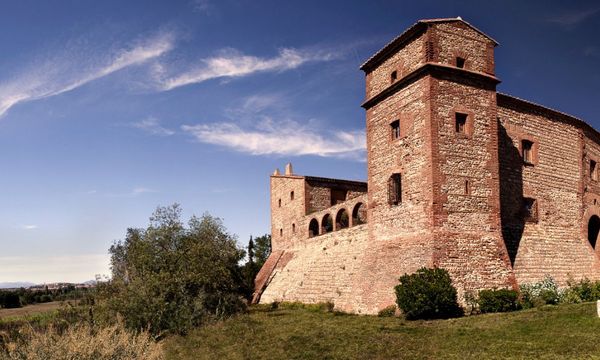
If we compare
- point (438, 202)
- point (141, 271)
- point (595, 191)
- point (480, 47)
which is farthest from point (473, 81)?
point (141, 271)

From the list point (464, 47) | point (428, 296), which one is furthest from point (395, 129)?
point (428, 296)

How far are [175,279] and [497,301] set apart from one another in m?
13.5

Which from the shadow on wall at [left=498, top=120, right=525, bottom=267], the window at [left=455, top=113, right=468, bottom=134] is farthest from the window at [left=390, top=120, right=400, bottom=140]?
the shadow on wall at [left=498, top=120, right=525, bottom=267]

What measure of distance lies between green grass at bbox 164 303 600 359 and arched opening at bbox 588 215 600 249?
14606mm

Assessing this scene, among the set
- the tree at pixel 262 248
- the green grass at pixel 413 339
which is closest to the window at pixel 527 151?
the green grass at pixel 413 339

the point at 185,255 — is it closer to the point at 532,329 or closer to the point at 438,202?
the point at 438,202

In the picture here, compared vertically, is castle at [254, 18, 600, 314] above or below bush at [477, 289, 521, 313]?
above

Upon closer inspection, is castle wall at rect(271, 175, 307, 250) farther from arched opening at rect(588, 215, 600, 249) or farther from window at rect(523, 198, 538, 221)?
arched opening at rect(588, 215, 600, 249)

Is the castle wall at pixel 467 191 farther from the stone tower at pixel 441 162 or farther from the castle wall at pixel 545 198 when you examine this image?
the castle wall at pixel 545 198

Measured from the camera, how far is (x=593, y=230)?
2686 cm

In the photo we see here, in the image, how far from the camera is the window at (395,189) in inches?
774

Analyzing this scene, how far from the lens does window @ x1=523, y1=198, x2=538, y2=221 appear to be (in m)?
21.8

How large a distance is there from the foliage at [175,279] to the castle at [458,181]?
18.7 feet

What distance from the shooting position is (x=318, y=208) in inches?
1366
